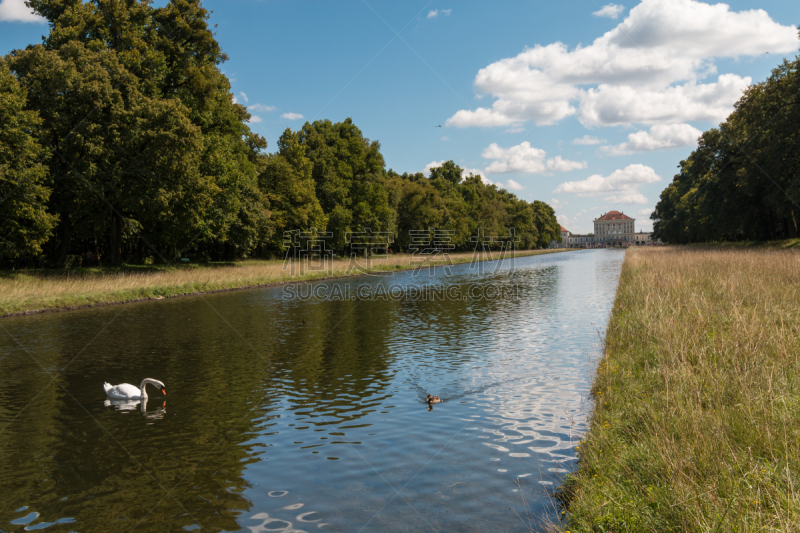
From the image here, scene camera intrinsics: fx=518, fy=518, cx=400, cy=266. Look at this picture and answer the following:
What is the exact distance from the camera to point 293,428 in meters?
8.91

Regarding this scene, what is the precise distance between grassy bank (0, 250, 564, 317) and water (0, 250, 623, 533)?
6822 mm

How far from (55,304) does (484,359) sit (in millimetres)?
21878

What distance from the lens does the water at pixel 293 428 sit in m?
6.12

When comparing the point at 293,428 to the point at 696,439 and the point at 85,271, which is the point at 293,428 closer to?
the point at 696,439

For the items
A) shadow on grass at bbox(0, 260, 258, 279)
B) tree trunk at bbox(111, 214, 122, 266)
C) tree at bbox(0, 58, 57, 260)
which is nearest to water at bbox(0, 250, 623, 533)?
tree at bbox(0, 58, 57, 260)

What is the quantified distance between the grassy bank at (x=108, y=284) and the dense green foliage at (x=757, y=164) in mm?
41524

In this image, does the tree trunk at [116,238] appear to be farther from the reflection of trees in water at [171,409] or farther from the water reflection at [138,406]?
the water reflection at [138,406]

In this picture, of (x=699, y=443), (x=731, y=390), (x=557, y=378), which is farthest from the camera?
(x=557, y=378)

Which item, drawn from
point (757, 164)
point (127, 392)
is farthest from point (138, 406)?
point (757, 164)

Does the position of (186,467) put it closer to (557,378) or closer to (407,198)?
(557,378)

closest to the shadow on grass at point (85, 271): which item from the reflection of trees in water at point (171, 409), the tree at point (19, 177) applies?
the tree at point (19, 177)

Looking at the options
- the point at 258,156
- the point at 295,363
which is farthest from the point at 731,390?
the point at 258,156

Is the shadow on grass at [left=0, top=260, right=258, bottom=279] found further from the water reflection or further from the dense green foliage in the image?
the dense green foliage

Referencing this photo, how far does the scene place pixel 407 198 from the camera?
8812 cm
